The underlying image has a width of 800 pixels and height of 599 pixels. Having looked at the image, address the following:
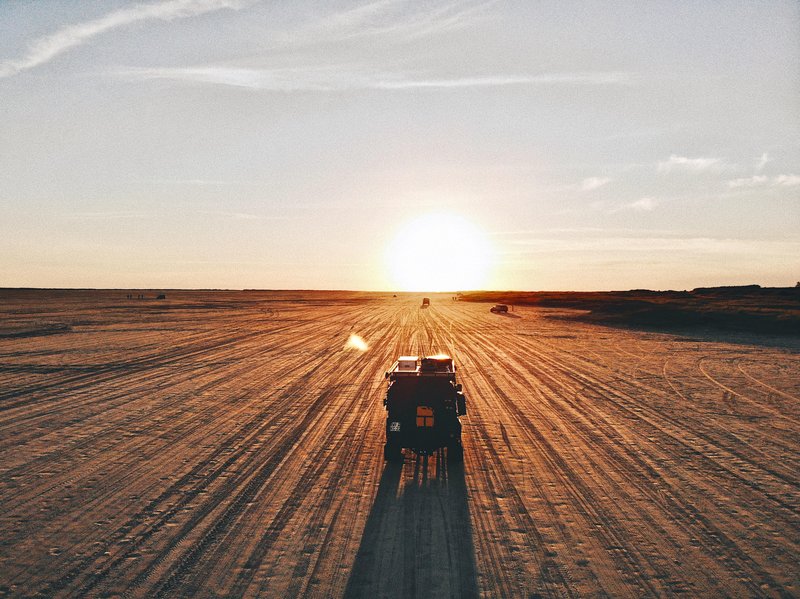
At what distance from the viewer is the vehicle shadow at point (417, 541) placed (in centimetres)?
761

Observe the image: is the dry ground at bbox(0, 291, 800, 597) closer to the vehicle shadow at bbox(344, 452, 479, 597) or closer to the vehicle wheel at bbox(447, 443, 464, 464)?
the vehicle shadow at bbox(344, 452, 479, 597)

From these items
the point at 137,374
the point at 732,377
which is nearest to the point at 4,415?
the point at 137,374

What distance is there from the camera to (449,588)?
297 inches

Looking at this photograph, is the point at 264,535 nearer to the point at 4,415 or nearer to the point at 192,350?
the point at 4,415

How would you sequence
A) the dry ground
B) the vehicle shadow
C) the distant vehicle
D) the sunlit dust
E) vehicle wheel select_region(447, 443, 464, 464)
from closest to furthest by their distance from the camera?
→ the vehicle shadow → the dry ground → the distant vehicle → vehicle wheel select_region(447, 443, 464, 464) → the sunlit dust

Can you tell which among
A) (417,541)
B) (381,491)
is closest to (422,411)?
(381,491)

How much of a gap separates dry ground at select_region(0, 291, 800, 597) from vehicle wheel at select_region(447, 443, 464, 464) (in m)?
0.21

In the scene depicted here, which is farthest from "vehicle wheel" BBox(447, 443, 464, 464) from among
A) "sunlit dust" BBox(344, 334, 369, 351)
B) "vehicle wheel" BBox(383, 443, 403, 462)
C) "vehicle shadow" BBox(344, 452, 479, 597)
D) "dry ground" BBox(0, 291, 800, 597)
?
"sunlit dust" BBox(344, 334, 369, 351)

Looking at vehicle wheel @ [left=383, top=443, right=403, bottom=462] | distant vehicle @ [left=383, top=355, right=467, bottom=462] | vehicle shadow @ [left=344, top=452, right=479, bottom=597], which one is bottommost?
vehicle shadow @ [left=344, top=452, right=479, bottom=597]

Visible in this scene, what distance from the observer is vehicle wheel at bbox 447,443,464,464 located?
12570mm

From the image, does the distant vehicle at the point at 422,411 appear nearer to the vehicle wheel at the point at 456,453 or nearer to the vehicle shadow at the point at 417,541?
the vehicle wheel at the point at 456,453

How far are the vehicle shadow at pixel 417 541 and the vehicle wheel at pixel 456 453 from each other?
15.9 inches

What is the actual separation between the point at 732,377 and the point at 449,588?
2330 centimetres

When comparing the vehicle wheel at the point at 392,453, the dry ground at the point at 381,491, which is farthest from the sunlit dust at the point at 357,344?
the vehicle wheel at the point at 392,453
